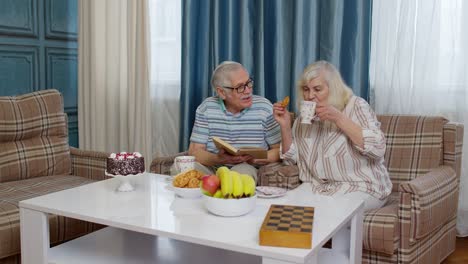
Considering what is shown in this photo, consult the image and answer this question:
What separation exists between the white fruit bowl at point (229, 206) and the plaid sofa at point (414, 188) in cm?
60

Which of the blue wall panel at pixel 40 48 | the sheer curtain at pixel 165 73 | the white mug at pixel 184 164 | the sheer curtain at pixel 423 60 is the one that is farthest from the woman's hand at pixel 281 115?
the blue wall panel at pixel 40 48

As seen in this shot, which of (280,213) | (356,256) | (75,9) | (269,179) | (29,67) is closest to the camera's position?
(280,213)

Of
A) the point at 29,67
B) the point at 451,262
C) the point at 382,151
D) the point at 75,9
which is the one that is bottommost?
the point at 451,262

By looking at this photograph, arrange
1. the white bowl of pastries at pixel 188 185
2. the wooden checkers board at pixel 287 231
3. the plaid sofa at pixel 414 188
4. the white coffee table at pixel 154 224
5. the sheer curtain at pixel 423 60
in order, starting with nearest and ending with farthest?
the wooden checkers board at pixel 287 231
the white coffee table at pixel 154 224
the white bowl of pastries at pixel 188 185
the plaid sofa at pixel 414 188
the sheer curtain at pixel 423 60

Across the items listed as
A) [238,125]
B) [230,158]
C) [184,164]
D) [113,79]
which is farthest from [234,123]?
[113,79]

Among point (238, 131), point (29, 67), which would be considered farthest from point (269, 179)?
point (29, 67)

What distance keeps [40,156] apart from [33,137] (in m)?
0.12

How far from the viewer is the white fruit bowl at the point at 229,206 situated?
183 centimetres

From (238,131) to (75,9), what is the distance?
84.4 inches

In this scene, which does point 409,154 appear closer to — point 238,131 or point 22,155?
point 238,131

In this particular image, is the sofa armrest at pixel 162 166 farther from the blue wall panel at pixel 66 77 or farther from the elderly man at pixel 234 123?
the blue wall panel at pixel 66 77

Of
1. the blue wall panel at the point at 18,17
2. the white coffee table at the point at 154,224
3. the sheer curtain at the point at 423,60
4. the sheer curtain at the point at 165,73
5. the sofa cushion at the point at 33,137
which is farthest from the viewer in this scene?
the sheer curtain at the point at 165,73

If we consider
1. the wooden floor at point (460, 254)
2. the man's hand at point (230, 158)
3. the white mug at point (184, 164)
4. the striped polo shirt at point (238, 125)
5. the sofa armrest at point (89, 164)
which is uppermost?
the striped polo shirt at point (238, 125)

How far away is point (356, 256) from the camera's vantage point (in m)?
2.02
